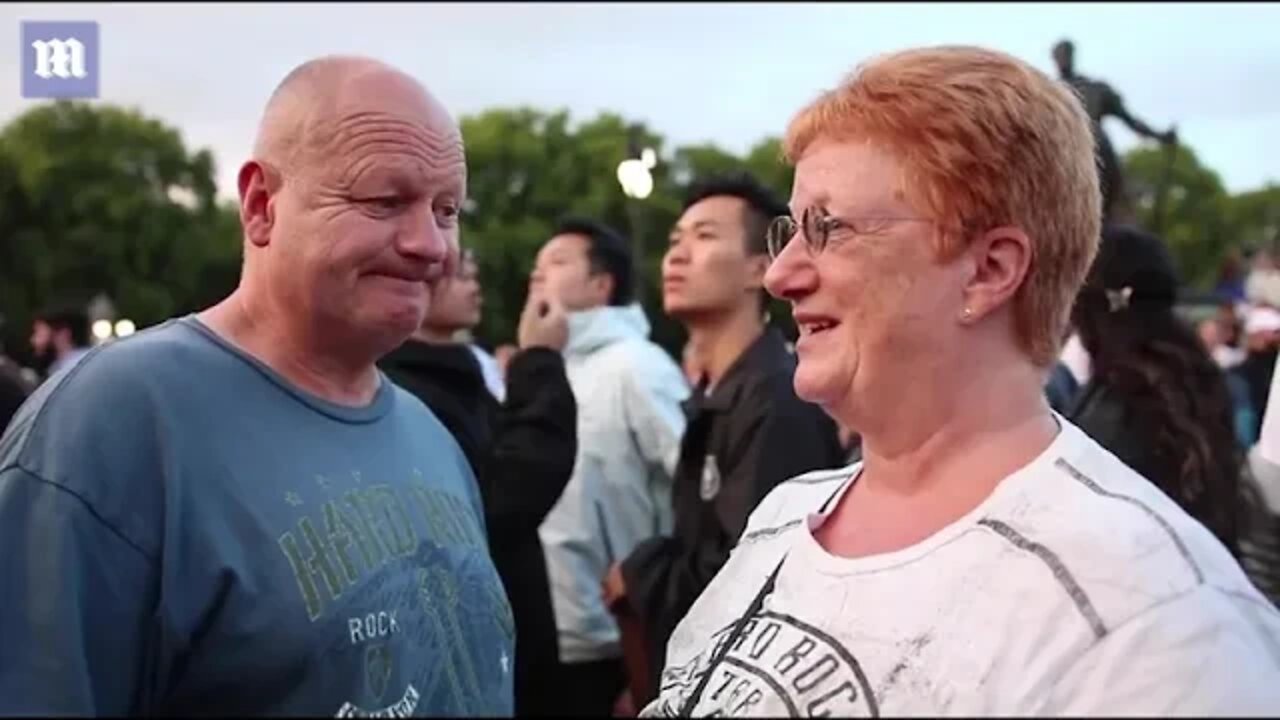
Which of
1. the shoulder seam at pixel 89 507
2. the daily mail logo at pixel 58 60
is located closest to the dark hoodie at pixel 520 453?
the daily mail logo at pixel 58 60

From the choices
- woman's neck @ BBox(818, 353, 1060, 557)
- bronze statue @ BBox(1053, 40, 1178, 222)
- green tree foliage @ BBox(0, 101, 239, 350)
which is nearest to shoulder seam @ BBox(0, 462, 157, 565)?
woman's neck @ BBox(818, 353, 1060, 557)

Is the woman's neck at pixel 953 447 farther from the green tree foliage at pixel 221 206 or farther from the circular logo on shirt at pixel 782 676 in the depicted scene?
the green tree foliage at pixel 221 206

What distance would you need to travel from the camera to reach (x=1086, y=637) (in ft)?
5.85

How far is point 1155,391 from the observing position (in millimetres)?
4688

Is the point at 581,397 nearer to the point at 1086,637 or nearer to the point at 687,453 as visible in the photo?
the point at 687,453

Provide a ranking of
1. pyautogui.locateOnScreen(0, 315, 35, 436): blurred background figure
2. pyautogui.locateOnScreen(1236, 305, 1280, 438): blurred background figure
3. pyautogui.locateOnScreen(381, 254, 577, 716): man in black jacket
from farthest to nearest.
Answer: pyautogui.locateOnScreen(1236, 305, 1280, 438): blurred background figure → pyautogui.locateOnScreen(381, 254, 577, 716): man in black jacket → pyautogui.locateOnScreen(0, 315, 35, 436): blurred background figure

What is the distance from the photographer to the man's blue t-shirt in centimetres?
218

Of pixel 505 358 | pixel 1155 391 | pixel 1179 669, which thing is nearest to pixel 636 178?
pixel 505 358

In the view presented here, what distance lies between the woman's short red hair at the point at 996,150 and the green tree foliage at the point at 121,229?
3570 cm

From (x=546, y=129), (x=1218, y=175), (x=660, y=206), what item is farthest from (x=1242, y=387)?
(x=1218, y=175)

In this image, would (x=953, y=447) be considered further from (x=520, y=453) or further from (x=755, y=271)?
(x=755, y=271)

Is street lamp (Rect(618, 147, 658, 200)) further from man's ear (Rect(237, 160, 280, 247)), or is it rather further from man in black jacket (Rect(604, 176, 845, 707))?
man's ear (Rect(237, 160, 280, 247))

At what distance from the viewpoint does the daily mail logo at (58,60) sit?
324cm

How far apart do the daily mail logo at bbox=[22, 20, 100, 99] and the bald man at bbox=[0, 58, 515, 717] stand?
0.84m
